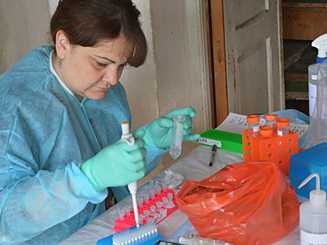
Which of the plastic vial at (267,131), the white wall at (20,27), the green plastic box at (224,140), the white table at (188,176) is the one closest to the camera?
the white table at (188,176)

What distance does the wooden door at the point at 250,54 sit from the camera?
2.38m

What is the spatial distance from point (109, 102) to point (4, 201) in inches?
18.0

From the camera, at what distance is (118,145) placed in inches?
43.1

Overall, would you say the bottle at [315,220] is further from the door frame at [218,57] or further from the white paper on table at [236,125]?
the door frame at [218,57]

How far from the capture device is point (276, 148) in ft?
4.13

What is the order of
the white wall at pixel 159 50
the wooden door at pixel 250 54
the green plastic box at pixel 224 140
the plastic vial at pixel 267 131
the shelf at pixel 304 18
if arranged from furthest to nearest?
the shelf at pixel 304 18 < the wooden door at pixel 250 54 < the white wall at pixel 159 50 < the green plastic box at pixel 224 140 < the plastic vial at pixel 267 131

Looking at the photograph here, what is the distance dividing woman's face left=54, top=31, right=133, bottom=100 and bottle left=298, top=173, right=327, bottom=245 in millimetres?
532

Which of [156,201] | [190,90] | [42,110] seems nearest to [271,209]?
[156,201]

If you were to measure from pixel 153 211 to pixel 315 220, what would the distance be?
0.35 meters

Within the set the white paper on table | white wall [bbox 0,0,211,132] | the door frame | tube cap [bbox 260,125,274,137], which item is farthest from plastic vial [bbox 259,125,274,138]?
the door frame

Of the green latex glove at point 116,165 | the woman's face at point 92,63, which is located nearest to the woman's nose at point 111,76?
the woman's face at point 92,63

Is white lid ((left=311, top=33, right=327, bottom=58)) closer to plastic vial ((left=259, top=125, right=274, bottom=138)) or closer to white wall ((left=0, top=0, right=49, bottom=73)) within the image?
plastic vial ((left=259, top=125, right=274, bottom=138))

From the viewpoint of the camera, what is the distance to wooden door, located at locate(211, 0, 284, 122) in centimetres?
238

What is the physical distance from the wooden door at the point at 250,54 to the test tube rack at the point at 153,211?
1216mm
